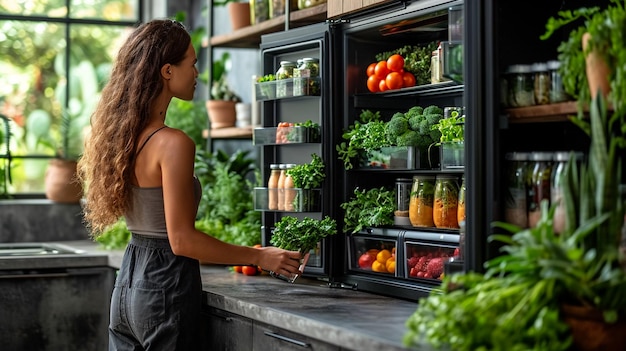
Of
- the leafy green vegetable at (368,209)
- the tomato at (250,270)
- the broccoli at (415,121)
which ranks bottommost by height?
→ the tomato at (250,270)

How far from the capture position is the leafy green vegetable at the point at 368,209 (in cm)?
374

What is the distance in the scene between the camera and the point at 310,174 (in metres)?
3.95

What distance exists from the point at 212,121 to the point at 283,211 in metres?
1.72

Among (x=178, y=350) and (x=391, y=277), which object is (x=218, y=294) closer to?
(x=178, y=350)

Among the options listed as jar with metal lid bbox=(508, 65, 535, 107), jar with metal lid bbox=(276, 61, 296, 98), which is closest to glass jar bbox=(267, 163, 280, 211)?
jar with metal lid bbox=(276, 61, 296, 98)

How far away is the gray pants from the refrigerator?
676 mm

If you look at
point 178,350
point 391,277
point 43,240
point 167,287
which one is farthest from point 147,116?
point 43,240

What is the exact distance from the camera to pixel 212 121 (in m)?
5.74

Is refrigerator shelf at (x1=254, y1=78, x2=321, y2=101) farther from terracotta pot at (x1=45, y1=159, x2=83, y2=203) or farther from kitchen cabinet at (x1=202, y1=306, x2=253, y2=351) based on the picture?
terracotta pot at (x1=45, y1=159, x2=83, y2=203)

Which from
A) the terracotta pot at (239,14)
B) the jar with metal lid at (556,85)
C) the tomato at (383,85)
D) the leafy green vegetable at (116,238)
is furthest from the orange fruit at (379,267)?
the terracotta pot at (239,14)

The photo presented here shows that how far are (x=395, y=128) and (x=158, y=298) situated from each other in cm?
112

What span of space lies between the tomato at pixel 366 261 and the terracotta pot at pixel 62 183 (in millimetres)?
2804

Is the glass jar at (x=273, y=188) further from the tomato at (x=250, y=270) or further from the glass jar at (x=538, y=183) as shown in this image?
the glass jar at (x=538, y=183)

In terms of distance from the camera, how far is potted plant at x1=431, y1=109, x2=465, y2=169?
3.31 meters
